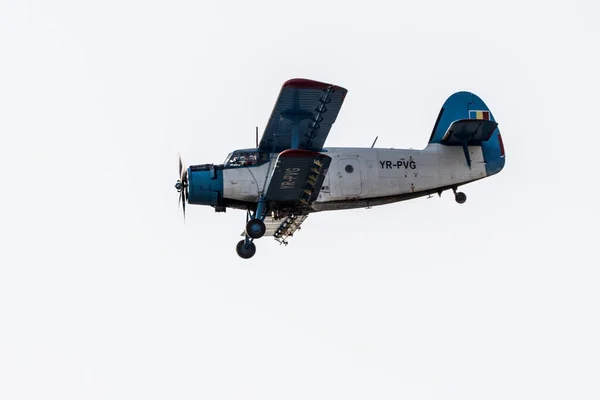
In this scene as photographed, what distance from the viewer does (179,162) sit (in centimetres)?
2094

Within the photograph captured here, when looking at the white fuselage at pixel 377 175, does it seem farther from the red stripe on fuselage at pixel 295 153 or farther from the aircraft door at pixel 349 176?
the red stripe on fuselage at pixel 295 153

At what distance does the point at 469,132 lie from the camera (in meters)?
21.1

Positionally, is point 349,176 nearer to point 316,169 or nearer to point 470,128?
point 316,169

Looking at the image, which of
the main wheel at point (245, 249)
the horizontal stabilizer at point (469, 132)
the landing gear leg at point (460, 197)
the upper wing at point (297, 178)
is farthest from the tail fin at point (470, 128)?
the main wheel at point (245, 249)

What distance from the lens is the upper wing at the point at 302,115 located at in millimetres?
17766

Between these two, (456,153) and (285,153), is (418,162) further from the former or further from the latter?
(285,153)

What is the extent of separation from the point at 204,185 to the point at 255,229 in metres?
1.39

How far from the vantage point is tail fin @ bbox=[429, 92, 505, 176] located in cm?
2092

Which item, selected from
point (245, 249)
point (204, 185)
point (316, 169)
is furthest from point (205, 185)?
point (316, 169)

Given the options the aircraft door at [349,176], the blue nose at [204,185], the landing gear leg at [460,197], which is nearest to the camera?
the blue nose at [204,185]

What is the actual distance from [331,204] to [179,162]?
3.32 m

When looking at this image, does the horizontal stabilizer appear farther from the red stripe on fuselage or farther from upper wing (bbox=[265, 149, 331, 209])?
the red stripe on fuselage

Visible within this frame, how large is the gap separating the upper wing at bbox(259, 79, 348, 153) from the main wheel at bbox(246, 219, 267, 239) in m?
1.57

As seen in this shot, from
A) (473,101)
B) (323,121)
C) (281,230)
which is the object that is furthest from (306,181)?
(473,101)
